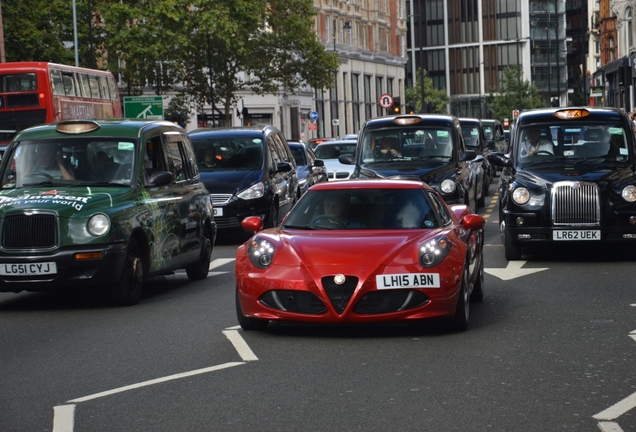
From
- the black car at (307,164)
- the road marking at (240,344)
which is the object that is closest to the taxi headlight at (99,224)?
the road marking at (240,344)

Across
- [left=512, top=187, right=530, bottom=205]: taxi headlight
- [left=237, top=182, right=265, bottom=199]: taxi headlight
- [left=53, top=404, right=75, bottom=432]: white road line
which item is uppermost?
[left=512, top=187, right=530, bottom=205]: taxi headlight

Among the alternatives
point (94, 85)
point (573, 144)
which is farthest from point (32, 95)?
point (573, 144)

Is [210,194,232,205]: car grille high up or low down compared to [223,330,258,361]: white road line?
up

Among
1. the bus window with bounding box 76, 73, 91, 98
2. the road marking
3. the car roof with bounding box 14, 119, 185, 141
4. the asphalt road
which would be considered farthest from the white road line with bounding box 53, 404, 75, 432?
the bus window with bounding box 76, 73, 91, 98

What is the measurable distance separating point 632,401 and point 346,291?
3.04 m

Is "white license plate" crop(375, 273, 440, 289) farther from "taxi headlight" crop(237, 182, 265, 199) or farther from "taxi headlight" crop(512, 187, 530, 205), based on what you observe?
"taxi headlight" crop(237, 182, 265, 199)

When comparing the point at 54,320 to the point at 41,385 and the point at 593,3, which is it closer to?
the point at 41,385

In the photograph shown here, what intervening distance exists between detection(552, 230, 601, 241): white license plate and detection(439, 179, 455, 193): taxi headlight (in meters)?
4.58

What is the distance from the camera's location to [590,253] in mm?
17812

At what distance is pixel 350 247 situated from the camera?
1025 cm

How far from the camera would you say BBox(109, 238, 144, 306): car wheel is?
42.1 ft

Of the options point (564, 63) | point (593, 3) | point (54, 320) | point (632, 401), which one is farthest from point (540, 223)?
point (564, 63)

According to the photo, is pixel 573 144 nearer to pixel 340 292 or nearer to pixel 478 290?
pixel 478 290

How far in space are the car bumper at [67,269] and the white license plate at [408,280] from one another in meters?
3.55
